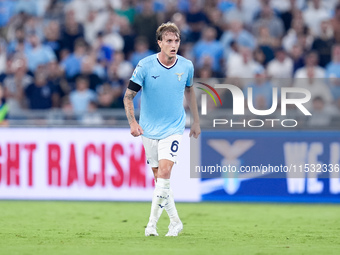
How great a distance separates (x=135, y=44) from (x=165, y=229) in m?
A: 8.58

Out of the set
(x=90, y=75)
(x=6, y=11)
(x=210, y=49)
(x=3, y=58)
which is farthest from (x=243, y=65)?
(x=6, y=11)

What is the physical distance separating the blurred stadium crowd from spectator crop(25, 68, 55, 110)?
21 mm

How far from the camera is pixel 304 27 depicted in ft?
60.8

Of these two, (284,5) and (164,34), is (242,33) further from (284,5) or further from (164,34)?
(164,34)

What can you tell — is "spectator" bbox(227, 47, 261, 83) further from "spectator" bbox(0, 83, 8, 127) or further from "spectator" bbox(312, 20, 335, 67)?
"spectator" bbox(0, 83, 8, 127)

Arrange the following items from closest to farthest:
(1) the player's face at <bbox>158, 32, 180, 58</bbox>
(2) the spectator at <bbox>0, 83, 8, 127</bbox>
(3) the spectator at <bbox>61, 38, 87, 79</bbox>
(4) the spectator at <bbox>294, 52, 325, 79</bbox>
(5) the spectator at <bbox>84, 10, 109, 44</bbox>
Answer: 1. (1) the player's face at <bbox>158, 32, 180, 58</bbox>
2. (2) the spectator at <bbox>0, 83, 8, 127</bbox>
3. (4) the spectator at <bbox>294, 52, 325, 79</bbox>
4. (3) the spectator at <bbox>61, 38, 87, 79</bbox>
5. (5) the spectator at <bbox>84, 10, 109, 44</bbox>

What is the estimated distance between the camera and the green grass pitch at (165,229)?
870cm

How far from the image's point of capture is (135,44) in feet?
61.5

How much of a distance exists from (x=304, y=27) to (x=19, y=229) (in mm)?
9898

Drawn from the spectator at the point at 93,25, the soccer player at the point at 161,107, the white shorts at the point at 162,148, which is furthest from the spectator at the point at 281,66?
the white shorts at the point at 162,148

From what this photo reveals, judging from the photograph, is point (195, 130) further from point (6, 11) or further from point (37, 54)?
point (6, 11)

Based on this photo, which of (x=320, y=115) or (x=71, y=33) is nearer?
(x=320, y=115)

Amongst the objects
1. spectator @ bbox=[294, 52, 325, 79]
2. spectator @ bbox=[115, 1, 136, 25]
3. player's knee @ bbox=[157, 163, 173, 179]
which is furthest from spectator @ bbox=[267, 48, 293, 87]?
player's knee @ bbox=[157, 163, 173, 179]

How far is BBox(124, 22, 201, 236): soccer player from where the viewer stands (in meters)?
9.45
